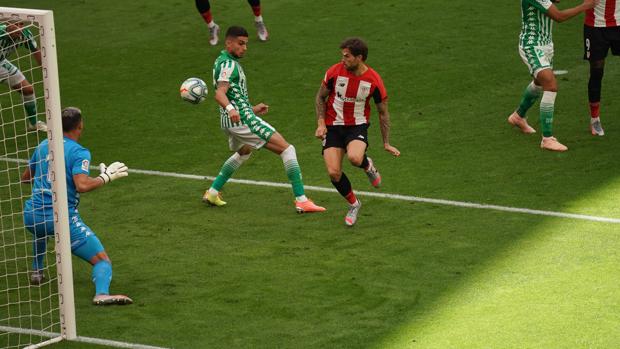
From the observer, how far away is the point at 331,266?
10.7 meters

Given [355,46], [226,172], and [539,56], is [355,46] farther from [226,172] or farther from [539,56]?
[539,56]

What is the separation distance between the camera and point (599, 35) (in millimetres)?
14469

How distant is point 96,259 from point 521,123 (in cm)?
711

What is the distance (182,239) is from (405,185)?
2965mm

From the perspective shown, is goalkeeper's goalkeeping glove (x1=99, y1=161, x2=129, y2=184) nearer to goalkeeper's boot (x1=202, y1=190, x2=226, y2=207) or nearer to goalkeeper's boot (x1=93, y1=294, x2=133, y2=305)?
goalkeeper's boot (x1=93, y1=294, x2=133, y2=305)

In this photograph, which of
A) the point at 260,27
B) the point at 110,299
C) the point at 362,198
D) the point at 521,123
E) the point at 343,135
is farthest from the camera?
the point at 260,27

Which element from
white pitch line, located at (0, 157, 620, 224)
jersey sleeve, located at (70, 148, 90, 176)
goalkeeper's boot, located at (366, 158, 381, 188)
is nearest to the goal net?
jersey sleeve, located at (70, 148, 90, 176)

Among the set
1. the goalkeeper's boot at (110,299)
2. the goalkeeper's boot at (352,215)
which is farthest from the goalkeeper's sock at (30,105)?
the goalkeeper's boot at (110,299)

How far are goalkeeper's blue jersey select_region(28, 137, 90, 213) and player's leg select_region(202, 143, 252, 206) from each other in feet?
9.94

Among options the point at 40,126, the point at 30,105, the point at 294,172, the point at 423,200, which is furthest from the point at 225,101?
the point at 30,105

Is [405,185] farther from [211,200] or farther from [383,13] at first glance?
[383,13]

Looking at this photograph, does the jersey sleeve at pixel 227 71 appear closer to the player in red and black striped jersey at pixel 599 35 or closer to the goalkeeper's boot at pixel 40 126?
the goalkeeper's boot at pixel 40 126

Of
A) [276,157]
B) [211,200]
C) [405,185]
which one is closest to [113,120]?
[276,157]

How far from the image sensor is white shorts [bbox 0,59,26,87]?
15359 mm
